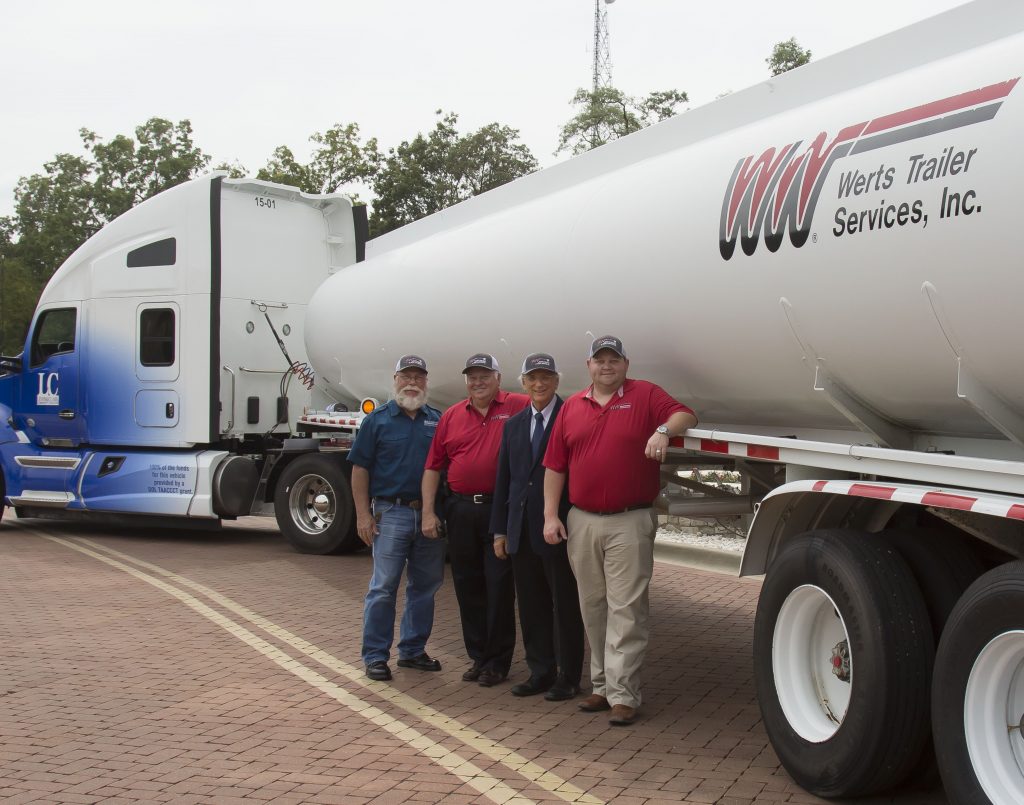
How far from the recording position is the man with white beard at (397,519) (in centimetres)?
A: 682

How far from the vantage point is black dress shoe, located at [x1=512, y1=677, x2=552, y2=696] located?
6395 mm

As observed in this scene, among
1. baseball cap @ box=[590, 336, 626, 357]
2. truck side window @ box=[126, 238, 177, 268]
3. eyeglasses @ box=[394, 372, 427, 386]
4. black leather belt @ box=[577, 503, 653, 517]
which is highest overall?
truck side window @ box=[126, 238, 177, 268]

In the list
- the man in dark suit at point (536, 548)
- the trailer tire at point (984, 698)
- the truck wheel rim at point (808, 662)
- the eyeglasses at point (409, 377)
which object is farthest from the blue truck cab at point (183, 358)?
Answer: the trailer tire at point (984, 698)

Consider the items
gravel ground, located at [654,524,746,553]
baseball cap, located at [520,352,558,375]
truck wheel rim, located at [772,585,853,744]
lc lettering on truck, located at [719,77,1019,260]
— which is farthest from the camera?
gravel ground, located at [654,524,746,553]

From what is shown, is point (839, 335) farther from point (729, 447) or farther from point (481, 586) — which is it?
point (481, 586)

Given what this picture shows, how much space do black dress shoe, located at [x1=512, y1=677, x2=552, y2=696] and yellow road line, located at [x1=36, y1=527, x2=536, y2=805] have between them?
82cm

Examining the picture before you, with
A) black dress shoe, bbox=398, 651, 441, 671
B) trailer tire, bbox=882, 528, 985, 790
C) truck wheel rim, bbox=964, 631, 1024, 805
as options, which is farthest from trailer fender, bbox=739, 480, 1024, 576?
black dress shoe, bbox=398, 651, 441, 671

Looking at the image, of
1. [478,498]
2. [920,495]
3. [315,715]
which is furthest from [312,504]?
[920,495]

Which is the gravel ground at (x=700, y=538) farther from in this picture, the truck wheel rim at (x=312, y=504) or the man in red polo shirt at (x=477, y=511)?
the man in red polo shirt at (x=477, y=511)

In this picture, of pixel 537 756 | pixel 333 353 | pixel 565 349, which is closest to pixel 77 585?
pixel 333 353

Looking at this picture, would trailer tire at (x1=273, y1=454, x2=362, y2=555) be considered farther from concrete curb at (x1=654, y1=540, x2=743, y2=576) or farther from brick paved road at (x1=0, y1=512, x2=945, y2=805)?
concrete curb at (x1=654, y1=540, x2=743, y2=576)

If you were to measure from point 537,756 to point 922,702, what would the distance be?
5.98ft

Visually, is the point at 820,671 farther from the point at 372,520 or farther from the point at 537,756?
the point at 372,520

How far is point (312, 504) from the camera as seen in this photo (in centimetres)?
1227
